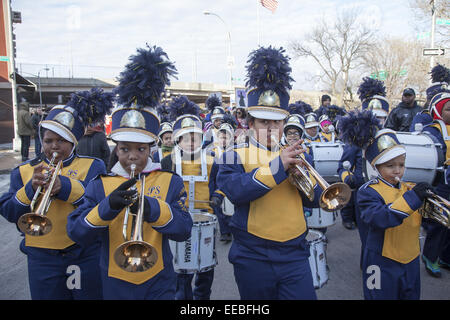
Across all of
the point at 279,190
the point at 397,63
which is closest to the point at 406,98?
the point at 279,190

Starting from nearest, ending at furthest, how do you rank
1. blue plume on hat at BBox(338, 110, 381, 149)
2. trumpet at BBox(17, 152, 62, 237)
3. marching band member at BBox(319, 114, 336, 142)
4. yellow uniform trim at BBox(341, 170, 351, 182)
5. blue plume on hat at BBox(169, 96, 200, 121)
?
trumpet at BBox(17, 152, 62, 237) < blue plume on hat at BBox(338, 110, 381, 149) < yellow uniform trim at BBox(341, 170, 351, 182) < blue plume on hat at BBox(169, 96, 200, 121) < marching band member at BBox(319, 114, 336, 142)

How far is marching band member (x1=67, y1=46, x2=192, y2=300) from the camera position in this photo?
7.42ft

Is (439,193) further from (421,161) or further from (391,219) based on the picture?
(391,219)

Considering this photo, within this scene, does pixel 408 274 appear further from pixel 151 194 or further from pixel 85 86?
pixel 85 86

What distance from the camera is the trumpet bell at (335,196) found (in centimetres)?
250

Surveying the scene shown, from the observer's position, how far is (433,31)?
17.9 meters

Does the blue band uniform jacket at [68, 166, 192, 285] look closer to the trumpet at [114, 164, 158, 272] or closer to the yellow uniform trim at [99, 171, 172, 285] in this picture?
the yellow uniform trim at [99, 171, 172, 285]

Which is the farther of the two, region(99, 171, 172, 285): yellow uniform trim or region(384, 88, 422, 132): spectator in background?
region(384, 88, 422, 132): spectator in background

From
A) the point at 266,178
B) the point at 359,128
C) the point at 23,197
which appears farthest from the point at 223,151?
the point at 23,197

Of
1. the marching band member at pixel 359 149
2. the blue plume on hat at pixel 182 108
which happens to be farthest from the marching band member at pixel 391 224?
the blue plume on hat at pixel 182 108

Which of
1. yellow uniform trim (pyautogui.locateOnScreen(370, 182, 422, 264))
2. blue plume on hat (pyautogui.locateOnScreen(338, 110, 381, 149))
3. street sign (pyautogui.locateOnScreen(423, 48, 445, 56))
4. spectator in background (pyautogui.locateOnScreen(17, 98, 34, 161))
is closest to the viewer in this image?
yellow uniform trim (pyautogui.locateOnScreen(370, 182, 422, 264))

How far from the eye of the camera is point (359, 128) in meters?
3.56

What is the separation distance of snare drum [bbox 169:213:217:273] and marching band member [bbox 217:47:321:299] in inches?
40.5

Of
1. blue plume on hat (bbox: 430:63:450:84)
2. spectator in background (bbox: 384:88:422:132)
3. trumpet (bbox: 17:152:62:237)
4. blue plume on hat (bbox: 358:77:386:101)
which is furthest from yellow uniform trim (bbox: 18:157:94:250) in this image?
blue plume on hat (bbox: 430:63:450:84)
